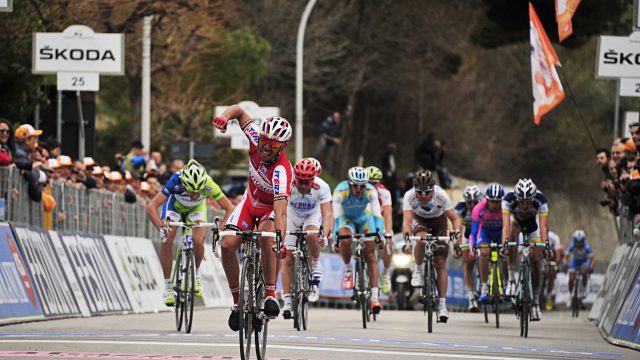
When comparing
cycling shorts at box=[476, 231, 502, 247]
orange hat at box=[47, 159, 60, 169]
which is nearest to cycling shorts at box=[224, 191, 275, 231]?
orange hat at box=[47, 159, 60, 169]

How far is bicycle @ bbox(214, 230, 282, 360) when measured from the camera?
14.8 m

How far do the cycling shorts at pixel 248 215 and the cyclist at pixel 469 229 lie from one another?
11225 millimetres

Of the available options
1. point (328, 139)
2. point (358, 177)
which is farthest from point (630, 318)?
point (328, 139)

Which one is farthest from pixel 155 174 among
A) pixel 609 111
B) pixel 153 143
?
pixel 609 111

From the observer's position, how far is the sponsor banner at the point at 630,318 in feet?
63.1

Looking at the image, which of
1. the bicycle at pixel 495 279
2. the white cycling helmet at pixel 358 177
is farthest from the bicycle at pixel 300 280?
the bicycle at pixel 495 279

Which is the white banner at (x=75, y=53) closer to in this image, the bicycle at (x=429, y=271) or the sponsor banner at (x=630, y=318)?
the bicycle at (x=429, y=271)

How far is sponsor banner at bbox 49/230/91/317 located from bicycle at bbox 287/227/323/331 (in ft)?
10.0

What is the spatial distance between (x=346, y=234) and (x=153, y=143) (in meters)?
25.0

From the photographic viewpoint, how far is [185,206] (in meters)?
21.6

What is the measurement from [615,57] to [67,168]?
26.7ft

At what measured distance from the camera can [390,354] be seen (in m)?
16.8

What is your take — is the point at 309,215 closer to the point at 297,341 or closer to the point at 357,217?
the point at 357,217

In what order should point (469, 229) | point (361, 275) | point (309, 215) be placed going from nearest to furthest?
point (309, 215) < point (361, 275) < point (469, 229)
